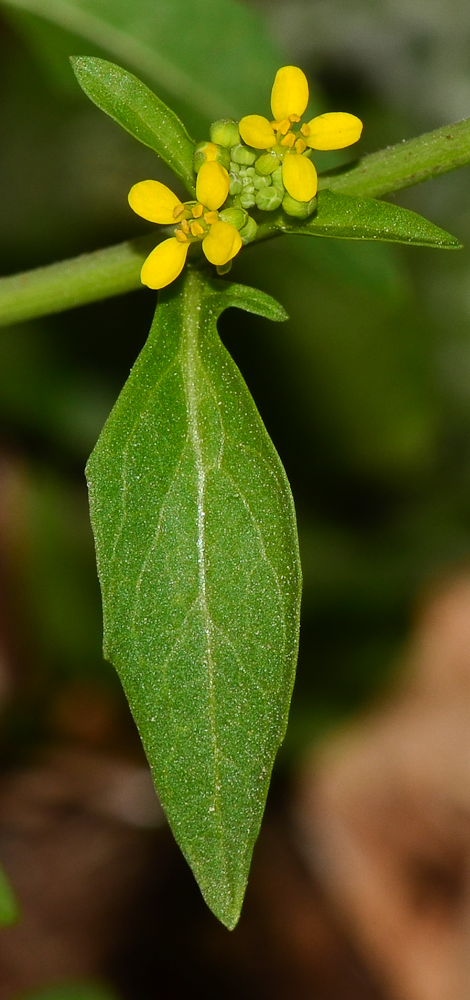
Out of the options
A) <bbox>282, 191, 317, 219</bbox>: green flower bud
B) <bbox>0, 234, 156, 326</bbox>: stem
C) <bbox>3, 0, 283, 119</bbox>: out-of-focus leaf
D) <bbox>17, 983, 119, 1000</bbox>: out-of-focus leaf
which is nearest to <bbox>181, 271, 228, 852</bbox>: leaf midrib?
<bbox>0, 234, 156, 326</bbox>: stem

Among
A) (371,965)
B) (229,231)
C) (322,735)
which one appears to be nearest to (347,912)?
(371,965)

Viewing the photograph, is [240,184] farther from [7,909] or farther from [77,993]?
[77,993]

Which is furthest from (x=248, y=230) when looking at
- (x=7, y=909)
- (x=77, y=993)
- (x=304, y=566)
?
(x=304, y=566)

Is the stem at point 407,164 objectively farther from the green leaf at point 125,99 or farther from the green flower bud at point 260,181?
→ the green leaf at point 125,99

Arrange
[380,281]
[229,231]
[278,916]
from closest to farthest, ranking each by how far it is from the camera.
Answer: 1. [229,231]
2. [380,281]
3. [278,916]

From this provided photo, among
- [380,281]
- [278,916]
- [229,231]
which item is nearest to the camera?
[229,231]

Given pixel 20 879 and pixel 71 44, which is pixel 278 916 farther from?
pixel 71 44

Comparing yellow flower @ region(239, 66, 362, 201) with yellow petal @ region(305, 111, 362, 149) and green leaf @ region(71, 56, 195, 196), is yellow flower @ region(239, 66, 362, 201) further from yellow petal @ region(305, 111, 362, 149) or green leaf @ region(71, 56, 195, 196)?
green leaf @ region(71, 56, 195, 196)

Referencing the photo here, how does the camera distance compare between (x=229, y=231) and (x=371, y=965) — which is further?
(x=371, y=965)
